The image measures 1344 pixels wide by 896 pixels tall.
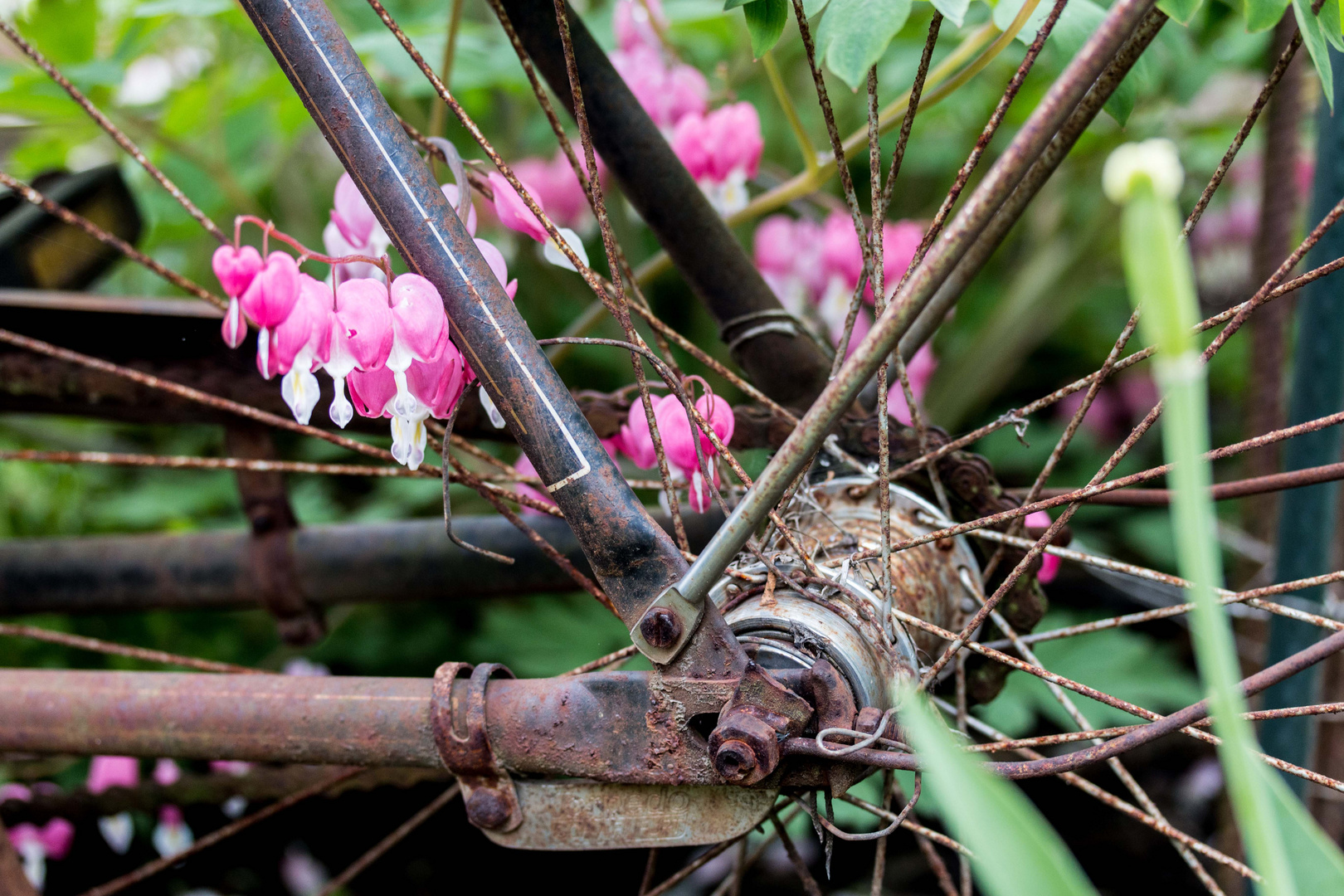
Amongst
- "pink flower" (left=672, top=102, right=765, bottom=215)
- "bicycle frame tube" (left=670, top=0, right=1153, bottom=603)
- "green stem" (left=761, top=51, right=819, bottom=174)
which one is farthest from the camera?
"pink flower" (left=672, top=102, right=765, bottom=215)

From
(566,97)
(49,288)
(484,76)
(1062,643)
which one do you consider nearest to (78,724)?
(566,97)

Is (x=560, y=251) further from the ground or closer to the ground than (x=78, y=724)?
further from the ground

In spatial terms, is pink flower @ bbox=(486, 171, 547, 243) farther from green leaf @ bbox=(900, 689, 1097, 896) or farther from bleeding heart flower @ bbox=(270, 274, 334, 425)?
green leaf @ bbox=(900, 689, 1097, 896)

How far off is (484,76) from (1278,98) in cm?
99

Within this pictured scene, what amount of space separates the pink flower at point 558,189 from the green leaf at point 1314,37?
3.28 feet

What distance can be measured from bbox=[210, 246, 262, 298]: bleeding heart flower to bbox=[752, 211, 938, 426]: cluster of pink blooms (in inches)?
27.9

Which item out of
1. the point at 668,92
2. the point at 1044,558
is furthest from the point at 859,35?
the point at 668,92

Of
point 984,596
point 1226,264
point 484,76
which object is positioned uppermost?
point 1226,264

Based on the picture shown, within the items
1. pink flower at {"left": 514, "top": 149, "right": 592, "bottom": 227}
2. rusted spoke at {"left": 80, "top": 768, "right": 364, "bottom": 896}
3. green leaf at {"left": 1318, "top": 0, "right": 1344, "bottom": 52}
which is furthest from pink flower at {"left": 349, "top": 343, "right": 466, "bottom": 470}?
pink flower at {"left": 514, "top": 149, "right": 592, "bottom": 227}

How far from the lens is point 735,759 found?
0.41 metres

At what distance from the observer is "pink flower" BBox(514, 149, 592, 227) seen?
4.45 feet

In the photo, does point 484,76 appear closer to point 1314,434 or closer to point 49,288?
point 49,288

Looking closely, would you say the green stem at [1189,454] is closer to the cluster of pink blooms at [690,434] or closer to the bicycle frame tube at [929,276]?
Answer: the bicycle frame tube at [929,276]

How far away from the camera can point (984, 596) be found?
2.08 feet
